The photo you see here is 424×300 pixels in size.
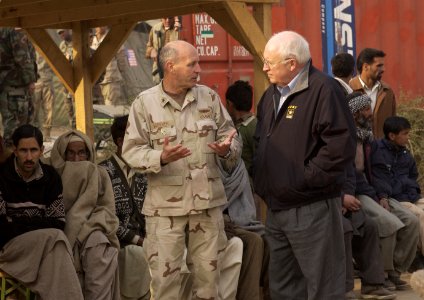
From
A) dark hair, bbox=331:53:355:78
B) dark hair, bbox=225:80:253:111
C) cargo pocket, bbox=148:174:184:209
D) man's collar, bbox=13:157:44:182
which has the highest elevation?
dark hair, bbox=331:53:355:78

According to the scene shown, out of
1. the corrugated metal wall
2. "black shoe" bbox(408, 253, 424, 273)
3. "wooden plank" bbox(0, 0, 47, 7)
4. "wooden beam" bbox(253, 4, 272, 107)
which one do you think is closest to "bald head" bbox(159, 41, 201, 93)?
"wooden beam" bbox(253, 4, 272, 107)

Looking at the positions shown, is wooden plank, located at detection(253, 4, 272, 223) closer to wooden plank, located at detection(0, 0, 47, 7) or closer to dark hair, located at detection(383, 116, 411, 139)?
dark hair, located at detection(383, 116, 411, 139)

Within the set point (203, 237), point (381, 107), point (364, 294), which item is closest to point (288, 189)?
point (203, 237)

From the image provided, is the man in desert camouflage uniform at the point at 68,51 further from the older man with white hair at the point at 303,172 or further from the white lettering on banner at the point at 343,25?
the older man with white hair at the point at 303,172

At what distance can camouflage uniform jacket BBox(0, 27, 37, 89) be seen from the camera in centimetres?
1200

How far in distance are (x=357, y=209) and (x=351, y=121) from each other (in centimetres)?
230

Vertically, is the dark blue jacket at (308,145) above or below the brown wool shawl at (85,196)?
above

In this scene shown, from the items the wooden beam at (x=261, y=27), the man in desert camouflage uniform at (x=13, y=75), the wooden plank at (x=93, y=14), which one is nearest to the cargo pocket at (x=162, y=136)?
the wooden beam at (x=261, y=27)

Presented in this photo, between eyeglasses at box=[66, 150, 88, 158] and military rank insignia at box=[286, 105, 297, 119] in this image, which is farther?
eyeglasses at box=[66, 150, 88, 158]

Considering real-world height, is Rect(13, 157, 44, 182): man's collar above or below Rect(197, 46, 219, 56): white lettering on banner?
below

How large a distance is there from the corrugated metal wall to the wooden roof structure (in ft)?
25.5

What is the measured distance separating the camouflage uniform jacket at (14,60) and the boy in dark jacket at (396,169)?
4.32 meters

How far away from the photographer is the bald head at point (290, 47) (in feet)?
21.5

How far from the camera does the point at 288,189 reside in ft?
21.2
